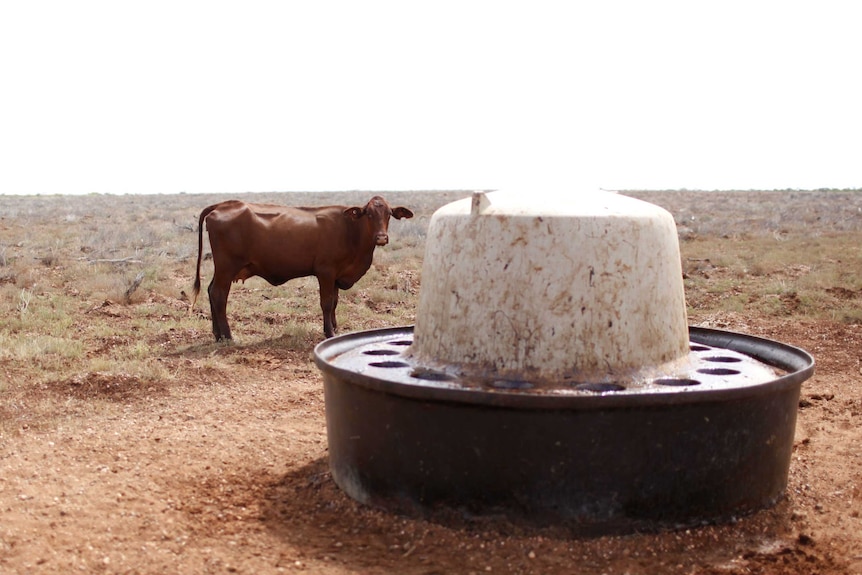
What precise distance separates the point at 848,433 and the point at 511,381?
116 inches

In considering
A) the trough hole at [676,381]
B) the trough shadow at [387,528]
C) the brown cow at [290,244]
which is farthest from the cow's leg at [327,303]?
the trough hole at [676,381]

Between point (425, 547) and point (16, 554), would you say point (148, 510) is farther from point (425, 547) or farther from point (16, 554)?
point (425, 547)

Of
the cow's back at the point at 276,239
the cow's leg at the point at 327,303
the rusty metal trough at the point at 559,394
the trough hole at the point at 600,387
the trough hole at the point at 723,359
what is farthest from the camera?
the cow's leg at the point at 327,303

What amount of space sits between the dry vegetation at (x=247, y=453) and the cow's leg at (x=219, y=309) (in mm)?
242

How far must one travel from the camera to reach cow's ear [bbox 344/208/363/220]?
361 inches

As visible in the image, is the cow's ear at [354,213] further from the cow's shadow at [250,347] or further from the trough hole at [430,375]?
the trough hole at [430,375]

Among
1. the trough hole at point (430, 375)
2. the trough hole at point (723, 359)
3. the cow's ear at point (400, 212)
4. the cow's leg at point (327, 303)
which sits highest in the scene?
the cow's ear at point (400, 212)

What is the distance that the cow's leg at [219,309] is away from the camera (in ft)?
29.0

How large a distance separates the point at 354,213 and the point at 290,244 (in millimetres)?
766

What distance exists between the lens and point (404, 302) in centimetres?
1172

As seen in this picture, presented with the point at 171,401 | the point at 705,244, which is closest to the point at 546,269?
the point at 171,401

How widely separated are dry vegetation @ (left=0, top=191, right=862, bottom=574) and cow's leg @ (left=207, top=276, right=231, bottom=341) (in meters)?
0.24

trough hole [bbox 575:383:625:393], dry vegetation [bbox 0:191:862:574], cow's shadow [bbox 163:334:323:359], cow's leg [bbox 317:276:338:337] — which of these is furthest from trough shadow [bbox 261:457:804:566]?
cow's leg [bbox 317:276:338:337]

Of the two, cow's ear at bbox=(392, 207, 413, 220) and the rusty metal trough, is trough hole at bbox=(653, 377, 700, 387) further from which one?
cow's ear at bbox=(392, 207, 413, 220)
